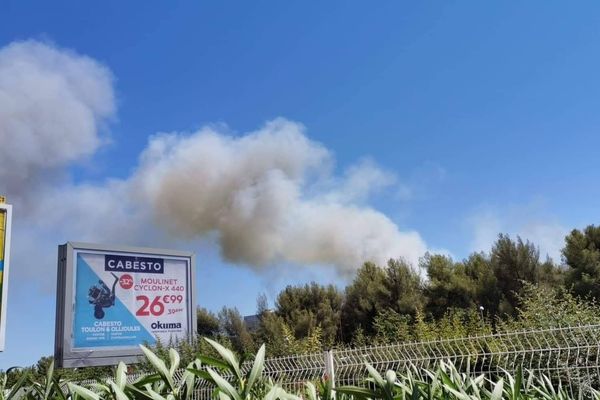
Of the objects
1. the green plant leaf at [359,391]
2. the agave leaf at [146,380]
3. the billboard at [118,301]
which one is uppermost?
the billboard at [118,301]

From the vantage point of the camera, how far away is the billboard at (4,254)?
9023mm

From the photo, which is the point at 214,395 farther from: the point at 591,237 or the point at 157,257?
the point at 591,237

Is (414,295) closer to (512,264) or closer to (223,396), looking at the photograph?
(512,264)

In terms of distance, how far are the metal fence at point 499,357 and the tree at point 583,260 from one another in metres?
15.7

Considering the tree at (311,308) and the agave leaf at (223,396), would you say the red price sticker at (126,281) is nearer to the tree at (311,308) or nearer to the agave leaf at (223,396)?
the agave leaf at (223,396)

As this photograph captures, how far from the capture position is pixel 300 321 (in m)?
24.2

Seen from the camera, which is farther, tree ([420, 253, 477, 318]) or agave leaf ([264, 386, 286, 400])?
tree ([420, 253, 477, 318])

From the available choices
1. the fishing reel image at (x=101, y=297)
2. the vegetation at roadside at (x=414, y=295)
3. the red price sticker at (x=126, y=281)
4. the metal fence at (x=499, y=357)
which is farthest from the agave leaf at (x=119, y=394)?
the vegetation at roadside at (x=414, y=295)

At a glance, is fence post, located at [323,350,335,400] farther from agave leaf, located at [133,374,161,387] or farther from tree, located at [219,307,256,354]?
tree, located at [219,307,256,354]

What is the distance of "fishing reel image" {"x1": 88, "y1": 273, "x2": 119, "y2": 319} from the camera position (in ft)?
35.1

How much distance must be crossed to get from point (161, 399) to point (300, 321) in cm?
2306

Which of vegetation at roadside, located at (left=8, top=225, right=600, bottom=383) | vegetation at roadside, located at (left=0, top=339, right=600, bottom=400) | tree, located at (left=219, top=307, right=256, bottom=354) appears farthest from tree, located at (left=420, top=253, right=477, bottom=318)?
vegetation at roadside, located at (left=0, top=339, right=600, bottom=400)

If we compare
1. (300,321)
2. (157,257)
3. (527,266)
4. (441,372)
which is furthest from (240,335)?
(441,372)

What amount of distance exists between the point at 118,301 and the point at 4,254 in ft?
7.99
